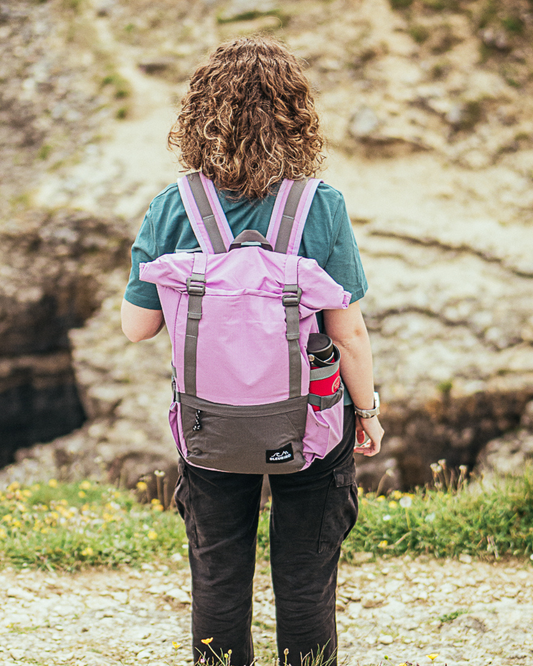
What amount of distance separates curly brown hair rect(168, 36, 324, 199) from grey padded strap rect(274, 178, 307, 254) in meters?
0.06

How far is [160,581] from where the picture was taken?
3070 mm

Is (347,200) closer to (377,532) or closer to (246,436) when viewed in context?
(377,532)

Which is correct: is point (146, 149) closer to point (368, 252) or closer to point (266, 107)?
point (368, 252)

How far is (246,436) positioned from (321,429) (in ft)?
0.74

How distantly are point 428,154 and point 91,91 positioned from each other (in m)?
5.13

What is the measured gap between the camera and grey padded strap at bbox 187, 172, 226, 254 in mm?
1647

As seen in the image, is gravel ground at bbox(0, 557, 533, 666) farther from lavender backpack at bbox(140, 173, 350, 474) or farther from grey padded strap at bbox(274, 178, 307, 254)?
grey padded strap at bbox(274, 178, 307, 254)

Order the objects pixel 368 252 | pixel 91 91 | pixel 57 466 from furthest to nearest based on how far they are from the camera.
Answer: pixel 91 91 < pixel 368 252 < pixel 57 466

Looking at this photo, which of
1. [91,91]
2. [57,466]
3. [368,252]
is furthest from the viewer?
[91,91]

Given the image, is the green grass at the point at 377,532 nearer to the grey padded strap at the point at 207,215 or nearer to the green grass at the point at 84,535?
the green grass at the point at 84,535

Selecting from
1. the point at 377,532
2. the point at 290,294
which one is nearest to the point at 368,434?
the point at 290,294

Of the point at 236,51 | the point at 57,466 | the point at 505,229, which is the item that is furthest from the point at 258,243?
the point at 505,229

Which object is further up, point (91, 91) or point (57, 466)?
point (91, 91)

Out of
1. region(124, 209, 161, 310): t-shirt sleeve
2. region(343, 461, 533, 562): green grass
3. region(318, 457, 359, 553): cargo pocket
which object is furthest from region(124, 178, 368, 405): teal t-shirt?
region(343, 461, 533, 562): green grass
